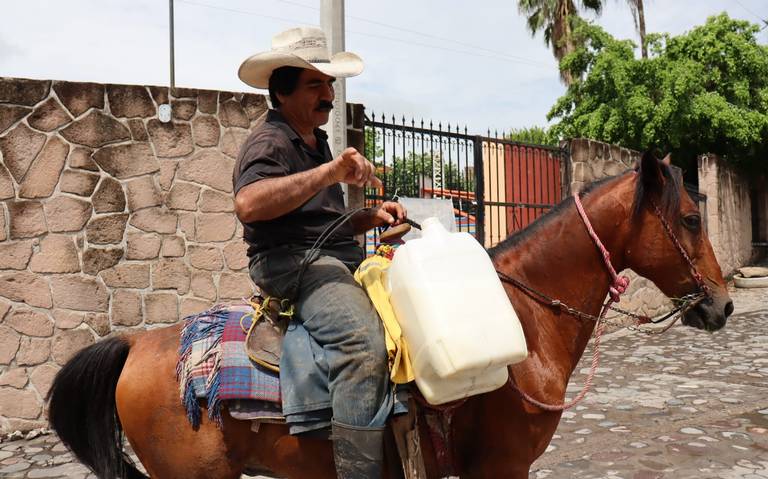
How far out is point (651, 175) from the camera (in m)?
2.70

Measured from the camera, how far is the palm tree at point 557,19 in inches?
908

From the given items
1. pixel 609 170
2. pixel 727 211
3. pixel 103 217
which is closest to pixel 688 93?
pixel 727 211

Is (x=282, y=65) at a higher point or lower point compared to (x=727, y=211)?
lower

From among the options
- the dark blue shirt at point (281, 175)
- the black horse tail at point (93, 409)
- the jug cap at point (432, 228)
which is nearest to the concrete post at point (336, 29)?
the dark blue shirt at point (281, 175)

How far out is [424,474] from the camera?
89.3 inches

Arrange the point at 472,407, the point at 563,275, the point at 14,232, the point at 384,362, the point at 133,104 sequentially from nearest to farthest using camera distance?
the point at 384,362 < the point at 472,407 < the point at 563,275 < the point at 14,232 < the point at 133,104

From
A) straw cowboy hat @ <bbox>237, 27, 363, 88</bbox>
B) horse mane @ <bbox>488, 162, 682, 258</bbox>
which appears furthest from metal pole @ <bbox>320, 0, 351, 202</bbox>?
horse mane @ <bbox>488, 162, 682, 258</bbox>

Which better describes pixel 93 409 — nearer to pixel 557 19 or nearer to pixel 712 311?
pixel 712 311

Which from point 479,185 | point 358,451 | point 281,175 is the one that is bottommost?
point 358,451

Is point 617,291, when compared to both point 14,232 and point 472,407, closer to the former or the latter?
point 472,407

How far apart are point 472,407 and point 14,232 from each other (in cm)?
482

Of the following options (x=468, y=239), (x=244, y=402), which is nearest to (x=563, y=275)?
(x=468, y=239)

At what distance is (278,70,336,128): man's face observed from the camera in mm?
2566

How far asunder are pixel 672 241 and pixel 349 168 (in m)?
1.52
